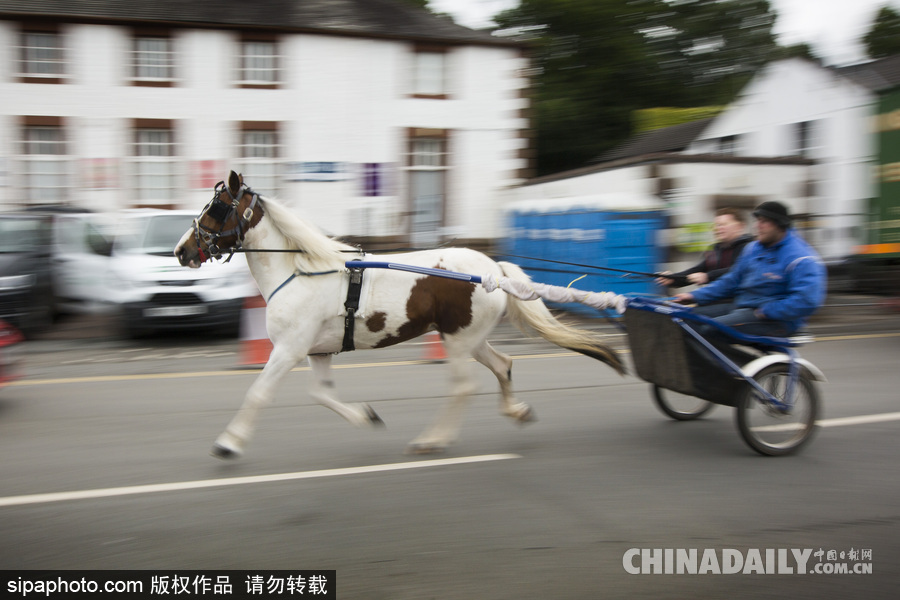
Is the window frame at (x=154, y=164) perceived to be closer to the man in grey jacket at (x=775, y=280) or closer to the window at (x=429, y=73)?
the window at (x=429, y=73)

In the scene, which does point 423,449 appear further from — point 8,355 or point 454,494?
point 8,355

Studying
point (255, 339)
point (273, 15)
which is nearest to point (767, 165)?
point (255, 339)

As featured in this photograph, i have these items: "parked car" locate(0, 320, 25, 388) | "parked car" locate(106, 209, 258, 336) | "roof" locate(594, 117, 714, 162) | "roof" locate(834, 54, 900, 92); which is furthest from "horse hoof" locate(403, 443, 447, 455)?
"roof" locate(594, 117, 714, 162)

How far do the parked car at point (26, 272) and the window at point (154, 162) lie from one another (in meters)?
8.16

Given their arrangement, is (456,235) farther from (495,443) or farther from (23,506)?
(23,506)

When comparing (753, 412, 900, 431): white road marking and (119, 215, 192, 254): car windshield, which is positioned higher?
(119, 215, 192, 254): car windshield

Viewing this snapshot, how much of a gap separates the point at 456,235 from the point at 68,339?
11999 millimetres

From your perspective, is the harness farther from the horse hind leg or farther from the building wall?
the building wall

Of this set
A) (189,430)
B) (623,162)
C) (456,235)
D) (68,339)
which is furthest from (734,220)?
(456,235)

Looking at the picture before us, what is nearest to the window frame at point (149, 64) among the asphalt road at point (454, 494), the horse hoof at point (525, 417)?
the asphalt road at point (454, 494)

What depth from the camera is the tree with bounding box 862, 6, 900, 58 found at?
49188mm

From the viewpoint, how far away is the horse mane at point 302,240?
17.4ft

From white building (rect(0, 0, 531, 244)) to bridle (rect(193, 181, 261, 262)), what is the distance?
50.9 ft

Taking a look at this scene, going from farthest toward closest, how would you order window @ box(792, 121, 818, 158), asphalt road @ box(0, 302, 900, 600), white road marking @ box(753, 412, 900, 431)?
window @ box(792, 121, 818, 158) < white road marking @ box(753, 412, 900, 431) < asphalt road @ box(0, 302, 900, 600)
